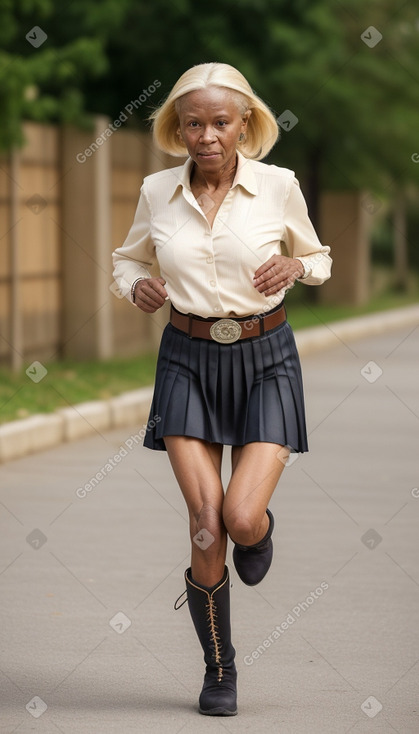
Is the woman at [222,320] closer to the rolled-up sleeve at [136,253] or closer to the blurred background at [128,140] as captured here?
the rolled-up sleeve at [136,253]

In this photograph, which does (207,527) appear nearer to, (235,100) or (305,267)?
(305,267)

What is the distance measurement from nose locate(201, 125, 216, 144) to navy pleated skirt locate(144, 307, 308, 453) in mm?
627

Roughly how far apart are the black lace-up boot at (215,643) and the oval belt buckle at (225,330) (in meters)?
0.77

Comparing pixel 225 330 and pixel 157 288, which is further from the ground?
pixel 157 288

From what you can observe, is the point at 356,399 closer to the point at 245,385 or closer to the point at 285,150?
the point at 245,385

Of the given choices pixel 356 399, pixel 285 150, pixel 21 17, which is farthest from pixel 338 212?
pixel 356 399

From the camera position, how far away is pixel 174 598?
6.66 meters

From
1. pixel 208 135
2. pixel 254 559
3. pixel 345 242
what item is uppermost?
pixel 208 135

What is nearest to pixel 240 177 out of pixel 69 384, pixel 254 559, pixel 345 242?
pixel 254 559

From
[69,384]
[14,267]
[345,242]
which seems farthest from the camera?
[345,242]

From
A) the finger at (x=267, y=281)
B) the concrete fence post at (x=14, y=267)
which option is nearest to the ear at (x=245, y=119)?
the finger at (x=267, y=281)

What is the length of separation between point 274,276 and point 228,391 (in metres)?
0.43

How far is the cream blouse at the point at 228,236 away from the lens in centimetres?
479

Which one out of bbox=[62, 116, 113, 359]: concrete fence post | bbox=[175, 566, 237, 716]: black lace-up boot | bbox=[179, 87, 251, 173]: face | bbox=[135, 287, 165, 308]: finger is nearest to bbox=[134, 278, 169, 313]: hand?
bbox=[135, 287, 165, 308]: finger
